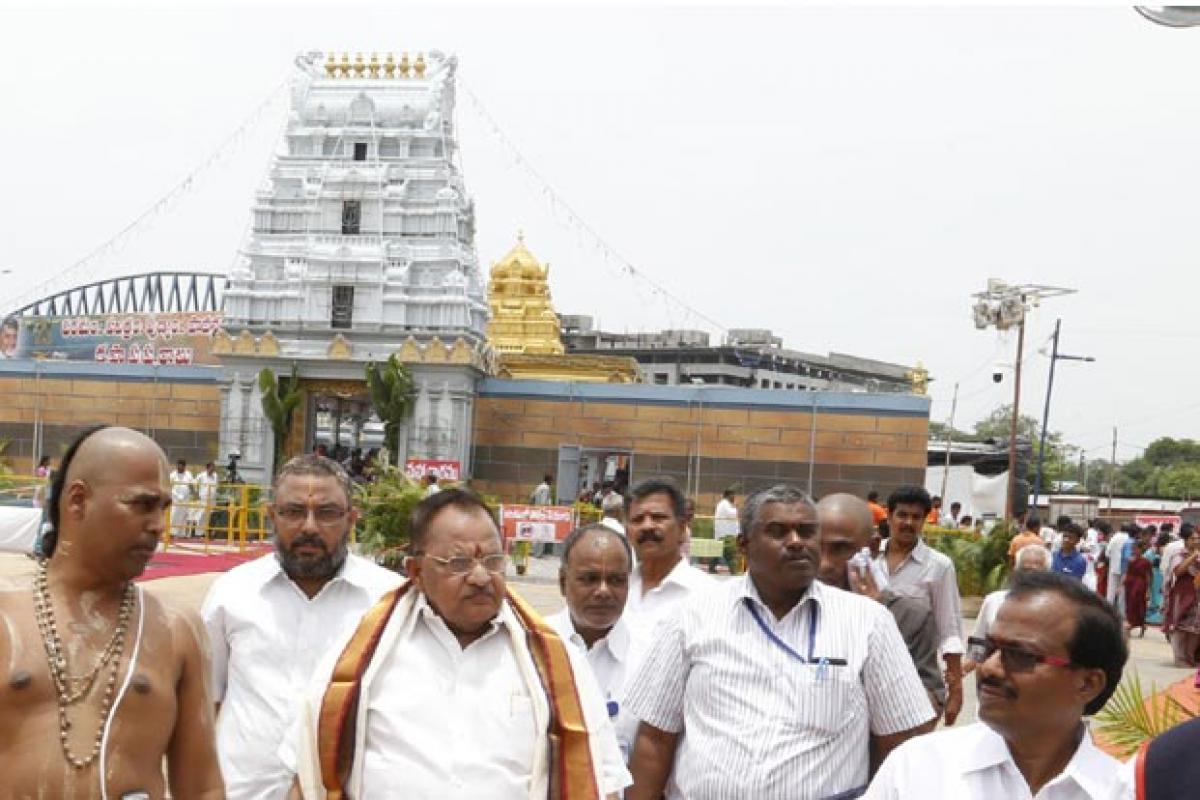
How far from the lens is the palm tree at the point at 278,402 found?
29.8 metres

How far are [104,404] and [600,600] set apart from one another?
29606 mm

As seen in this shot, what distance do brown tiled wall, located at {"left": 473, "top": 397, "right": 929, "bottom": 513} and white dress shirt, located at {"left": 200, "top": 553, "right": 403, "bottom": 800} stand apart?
971 inches

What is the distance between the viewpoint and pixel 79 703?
109 inches

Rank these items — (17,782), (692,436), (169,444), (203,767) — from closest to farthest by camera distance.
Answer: (17,782) → (203,767) → (692,436) → (169,444)

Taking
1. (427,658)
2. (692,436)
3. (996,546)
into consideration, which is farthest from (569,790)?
(692,436)

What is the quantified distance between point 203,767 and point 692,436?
88.5 ft

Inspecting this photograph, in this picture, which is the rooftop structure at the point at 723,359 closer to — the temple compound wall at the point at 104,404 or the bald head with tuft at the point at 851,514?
the temple compound wall at the point at 104,404

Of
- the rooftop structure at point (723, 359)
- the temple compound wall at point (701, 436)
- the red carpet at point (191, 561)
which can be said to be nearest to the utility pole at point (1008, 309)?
the temple compound wall at point (701, 436)

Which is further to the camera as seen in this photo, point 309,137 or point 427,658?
point 309,137

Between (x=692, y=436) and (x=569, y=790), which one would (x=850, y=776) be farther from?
(x=692, y=436)

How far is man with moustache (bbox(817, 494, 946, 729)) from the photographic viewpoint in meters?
5.09

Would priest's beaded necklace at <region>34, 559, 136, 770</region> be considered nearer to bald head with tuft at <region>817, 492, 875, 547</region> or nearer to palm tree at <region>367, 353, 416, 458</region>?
bald head with tuft at <region>817, 492, 875, 547</region>

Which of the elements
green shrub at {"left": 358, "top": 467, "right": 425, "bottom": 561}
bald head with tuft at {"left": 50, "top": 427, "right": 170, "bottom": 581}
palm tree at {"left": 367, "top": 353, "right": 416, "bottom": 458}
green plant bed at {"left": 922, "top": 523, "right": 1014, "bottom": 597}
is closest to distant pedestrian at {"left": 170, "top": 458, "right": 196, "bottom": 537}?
palm tree at {"left": 367, "top": 353, "right": 416, "bottom": 458}

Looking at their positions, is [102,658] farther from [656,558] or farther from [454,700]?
[656,558]
